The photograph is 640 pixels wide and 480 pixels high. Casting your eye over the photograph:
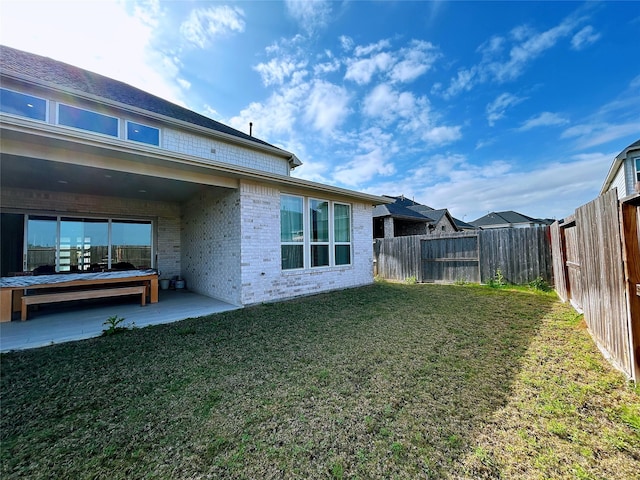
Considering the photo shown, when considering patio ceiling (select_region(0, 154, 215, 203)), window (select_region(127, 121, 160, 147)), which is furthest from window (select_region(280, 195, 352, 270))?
window (select_region(127, 121, 160, 147))

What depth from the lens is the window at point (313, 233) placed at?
21.7ft

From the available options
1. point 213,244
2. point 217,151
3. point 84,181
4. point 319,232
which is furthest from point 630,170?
point 84,181

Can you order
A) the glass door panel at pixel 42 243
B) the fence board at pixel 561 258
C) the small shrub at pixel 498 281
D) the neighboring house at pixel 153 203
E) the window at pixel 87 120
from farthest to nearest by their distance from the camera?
the small shrub at pixel 498 281, the glass door panel at pixel 42 243, the window at pixel 87 120, the fence board at pixel 561 258, the neighboring house at pixel 153 203

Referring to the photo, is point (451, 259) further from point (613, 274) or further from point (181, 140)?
point (181, 140)

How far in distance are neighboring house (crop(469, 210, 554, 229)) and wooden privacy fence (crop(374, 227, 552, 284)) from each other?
2613 centimetres

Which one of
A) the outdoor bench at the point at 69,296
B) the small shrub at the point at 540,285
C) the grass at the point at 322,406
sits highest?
the outdoor bench at the point at 69,296

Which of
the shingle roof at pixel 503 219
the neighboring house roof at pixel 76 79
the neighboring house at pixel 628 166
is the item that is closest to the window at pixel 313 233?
the neighboring house roof at pixel 76 79

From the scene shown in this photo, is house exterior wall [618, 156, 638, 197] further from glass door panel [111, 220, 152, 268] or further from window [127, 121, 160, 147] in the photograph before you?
glass door panel [111, 220, 152, 268]

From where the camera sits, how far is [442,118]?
9.81m

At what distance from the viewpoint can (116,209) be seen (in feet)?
26.0

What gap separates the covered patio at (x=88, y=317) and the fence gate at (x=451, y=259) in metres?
7.45

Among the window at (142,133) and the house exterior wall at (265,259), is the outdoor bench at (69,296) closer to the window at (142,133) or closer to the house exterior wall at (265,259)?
the house exterior wall at (265,259)

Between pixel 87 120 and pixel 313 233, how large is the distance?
6843mm

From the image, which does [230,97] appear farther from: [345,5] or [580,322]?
[580,322]
